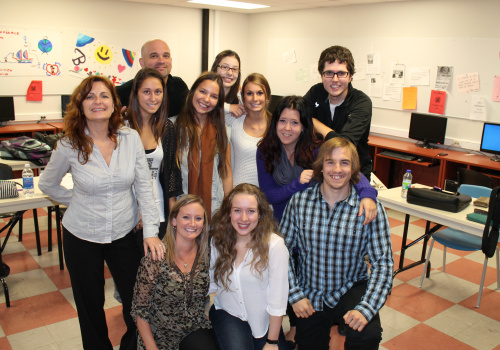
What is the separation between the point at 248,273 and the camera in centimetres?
220

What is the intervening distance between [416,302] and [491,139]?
8.97 feet

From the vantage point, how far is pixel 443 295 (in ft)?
12.1

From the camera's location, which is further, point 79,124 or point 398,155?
point 398,155

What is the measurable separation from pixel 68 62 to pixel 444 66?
5.41 metres

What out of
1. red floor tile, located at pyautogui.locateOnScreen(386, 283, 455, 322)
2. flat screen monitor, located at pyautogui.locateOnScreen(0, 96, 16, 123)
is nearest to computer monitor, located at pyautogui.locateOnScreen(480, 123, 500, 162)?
red floor tile, located at pyautogui.locateOnScreen(386, 283, 455, 322)

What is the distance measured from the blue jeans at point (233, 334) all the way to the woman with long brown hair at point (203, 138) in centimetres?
72

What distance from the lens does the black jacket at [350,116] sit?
8.43 feet

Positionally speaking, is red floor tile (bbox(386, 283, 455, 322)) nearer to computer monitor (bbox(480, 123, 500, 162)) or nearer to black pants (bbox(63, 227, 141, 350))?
black pants (bbox(63, 227, 141, 350))

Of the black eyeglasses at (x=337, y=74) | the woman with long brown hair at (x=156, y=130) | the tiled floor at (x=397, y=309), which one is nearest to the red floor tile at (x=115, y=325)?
the tiled floor at (x=397, y=309)

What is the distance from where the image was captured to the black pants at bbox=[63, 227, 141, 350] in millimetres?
2178

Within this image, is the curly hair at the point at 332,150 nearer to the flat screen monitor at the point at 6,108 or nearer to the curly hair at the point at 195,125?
the curly hair at the point at 195,125

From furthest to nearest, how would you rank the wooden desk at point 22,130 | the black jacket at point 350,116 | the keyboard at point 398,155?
the wooden desk at point 22,130
the keyboard at point 398,155
the black jacket at point 350,116

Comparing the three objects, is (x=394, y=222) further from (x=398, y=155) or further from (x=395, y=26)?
(x=395, y=26)

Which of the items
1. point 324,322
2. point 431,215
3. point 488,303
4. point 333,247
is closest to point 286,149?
point 333,247
